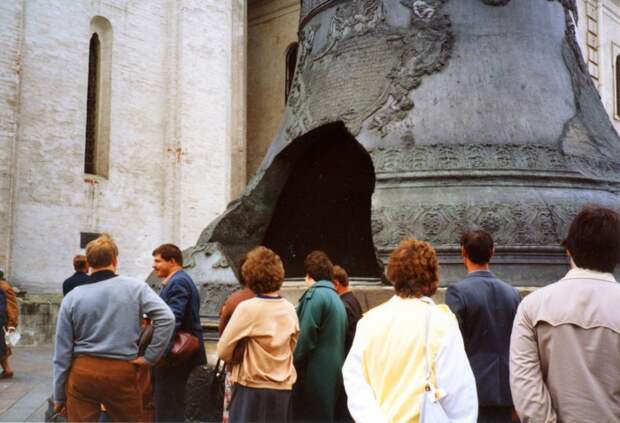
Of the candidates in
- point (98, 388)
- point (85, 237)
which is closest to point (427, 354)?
point (98, 388)

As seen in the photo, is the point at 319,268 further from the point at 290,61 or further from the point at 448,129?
the point at 290,61

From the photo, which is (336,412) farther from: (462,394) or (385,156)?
(462,394)

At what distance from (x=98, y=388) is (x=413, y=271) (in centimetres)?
182

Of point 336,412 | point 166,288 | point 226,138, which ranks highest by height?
point 226,138

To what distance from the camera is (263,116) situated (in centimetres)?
2244

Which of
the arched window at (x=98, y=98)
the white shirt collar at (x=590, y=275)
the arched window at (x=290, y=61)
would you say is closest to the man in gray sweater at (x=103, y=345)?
the white shirt collar at (x=590, y=275)

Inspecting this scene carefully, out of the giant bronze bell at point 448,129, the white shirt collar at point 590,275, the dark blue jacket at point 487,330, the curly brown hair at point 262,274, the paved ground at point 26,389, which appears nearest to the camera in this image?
the white shirt collar at point 590,275

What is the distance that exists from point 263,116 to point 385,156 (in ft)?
60.0

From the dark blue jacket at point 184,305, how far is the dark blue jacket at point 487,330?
1.59 m

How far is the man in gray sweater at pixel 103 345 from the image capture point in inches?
135

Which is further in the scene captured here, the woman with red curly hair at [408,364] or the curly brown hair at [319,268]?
the curly brown hair at [319,268]

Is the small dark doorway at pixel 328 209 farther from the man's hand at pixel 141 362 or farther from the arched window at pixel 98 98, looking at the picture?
the arched window at pixel 98 98

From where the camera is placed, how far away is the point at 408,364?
7.22 feet

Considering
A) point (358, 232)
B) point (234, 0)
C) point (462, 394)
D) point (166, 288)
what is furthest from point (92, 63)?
point (462, 394)
